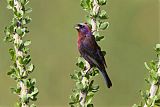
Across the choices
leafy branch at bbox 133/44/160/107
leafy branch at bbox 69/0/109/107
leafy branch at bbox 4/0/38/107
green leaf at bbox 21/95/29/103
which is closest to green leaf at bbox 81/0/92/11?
leafy branch at bbox 69/0/109/107

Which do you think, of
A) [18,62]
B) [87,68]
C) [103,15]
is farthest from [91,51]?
[18,62]

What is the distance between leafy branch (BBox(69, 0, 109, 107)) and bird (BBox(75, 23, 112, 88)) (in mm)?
303

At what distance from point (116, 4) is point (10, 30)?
11.9ft

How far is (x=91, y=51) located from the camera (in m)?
3.35

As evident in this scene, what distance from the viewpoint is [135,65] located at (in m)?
5.96

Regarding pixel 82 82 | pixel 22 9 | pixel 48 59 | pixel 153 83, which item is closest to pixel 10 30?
pixel 22 9

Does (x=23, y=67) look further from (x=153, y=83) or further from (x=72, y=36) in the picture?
(x=72, y=36)

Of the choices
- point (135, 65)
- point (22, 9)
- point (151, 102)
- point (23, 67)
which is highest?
point (135, 65)

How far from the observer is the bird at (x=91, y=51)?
3.14 meters

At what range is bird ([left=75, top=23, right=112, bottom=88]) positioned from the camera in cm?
314

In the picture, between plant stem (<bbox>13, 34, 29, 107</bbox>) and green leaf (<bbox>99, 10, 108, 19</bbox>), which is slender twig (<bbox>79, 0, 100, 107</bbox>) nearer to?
green leaf (<bbox>99, 10, 108, 19</bbox>)

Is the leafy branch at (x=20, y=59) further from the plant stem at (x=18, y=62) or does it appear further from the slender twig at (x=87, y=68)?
the slender twig at (x=87, y=68)

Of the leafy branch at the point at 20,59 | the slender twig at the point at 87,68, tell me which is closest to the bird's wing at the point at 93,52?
the slender twig at the point at 87,68

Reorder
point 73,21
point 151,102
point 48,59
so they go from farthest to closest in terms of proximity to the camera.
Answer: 1. point 73,21
2. point 48,59
3. point 151,102
